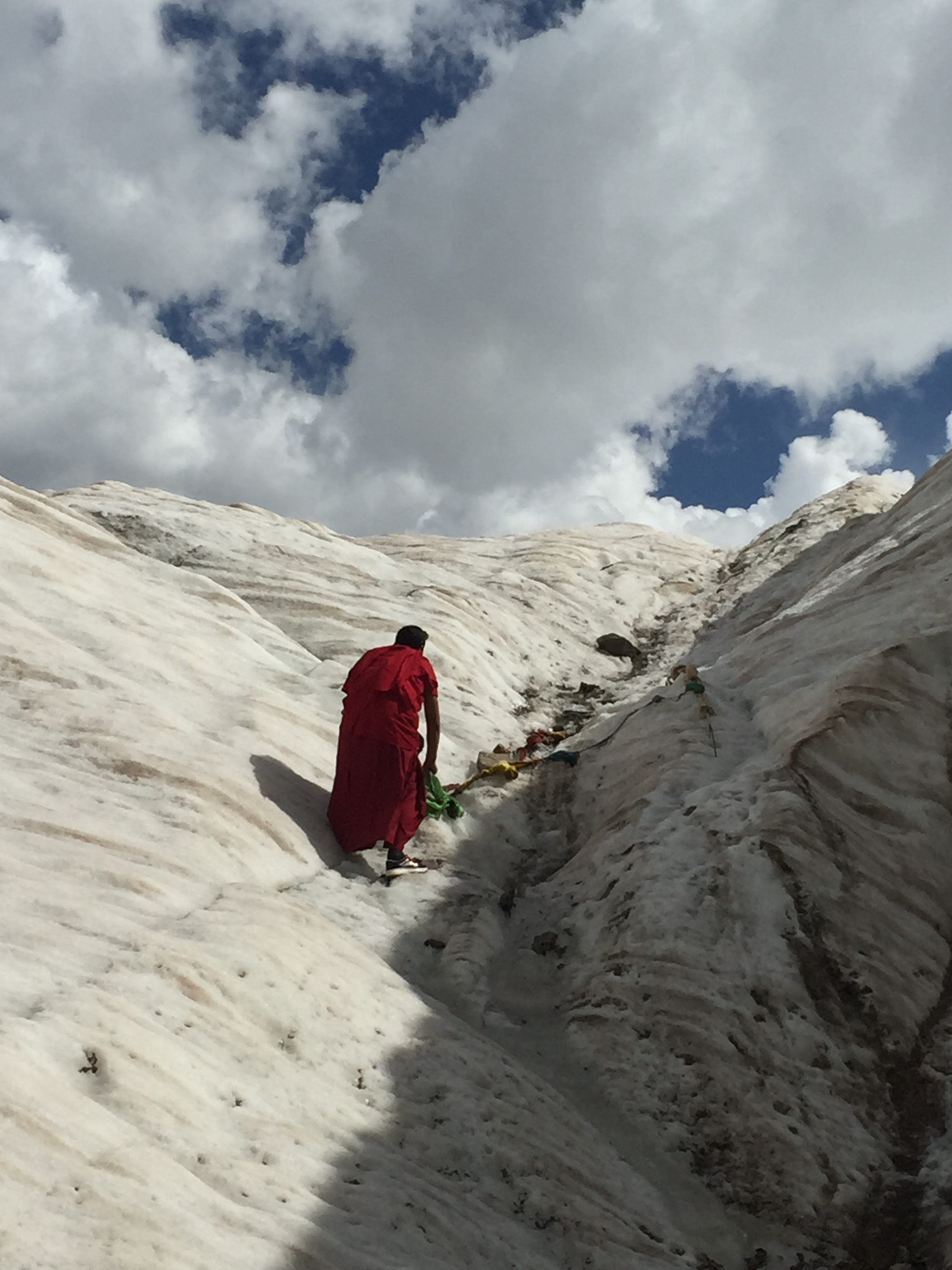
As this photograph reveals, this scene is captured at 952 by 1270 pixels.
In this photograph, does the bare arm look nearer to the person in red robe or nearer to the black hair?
the person in red robe

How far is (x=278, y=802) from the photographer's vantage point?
7496 millimetres

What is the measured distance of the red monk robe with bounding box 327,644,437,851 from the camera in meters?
7.55

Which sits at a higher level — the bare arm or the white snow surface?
the bare arm

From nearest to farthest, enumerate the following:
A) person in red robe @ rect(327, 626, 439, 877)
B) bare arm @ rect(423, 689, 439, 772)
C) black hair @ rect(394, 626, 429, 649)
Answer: person in red robe @ rect(327, 626, 439, 877), bare arm @ rect(423, 689, 439, 772), black hair @ rect(394, 626, 429, 649)

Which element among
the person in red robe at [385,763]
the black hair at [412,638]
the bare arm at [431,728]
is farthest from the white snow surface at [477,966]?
the black hair at [412,638]

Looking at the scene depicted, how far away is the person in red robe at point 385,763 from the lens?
755 centimetres

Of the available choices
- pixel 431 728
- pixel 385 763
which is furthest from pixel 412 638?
pixel 385 763

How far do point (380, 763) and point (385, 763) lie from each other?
4 cm

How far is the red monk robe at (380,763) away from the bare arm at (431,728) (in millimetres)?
33

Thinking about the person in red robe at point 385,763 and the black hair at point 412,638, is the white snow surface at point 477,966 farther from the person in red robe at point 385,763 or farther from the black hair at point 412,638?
the black hair at point 412,638

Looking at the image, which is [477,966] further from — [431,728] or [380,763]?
[431,728]

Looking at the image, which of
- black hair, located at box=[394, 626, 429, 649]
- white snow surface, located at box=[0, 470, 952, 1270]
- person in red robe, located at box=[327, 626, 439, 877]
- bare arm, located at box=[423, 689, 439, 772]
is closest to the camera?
white snow surface, located at box=[0, 470, 952, 1270]

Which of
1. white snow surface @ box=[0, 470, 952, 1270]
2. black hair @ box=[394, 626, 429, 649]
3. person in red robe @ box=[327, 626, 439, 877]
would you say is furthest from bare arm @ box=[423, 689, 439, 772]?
white snow surface @ box=[0, 470, 952, 1270]

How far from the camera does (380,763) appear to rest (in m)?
7.64
